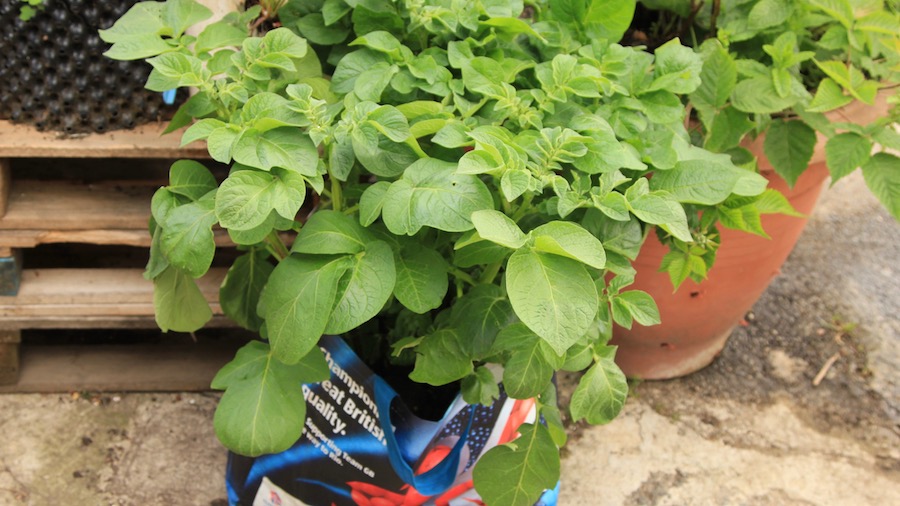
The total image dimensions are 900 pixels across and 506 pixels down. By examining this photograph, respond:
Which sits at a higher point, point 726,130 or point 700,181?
point 700,181

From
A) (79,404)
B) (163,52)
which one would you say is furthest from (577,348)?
(79,404)

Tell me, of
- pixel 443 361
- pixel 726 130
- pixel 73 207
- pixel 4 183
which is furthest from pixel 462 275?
pixel 4 183

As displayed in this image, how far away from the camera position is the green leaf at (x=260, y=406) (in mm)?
1346

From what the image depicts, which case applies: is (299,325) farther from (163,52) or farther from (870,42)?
(870,42)

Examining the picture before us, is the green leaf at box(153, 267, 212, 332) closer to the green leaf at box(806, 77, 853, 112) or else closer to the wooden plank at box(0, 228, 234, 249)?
the wooden plank at box(0, 228, 234, 249)

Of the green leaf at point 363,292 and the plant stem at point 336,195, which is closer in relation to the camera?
the green leaf at point 363,292

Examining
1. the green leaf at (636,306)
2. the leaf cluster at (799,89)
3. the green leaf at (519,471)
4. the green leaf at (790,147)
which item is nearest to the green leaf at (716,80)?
the leaf cluster at (799,89)

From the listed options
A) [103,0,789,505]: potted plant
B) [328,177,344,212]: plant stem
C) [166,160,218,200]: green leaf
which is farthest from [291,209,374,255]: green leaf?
[166,160,218,200]: green leaf

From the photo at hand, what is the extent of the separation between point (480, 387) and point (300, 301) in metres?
0.37

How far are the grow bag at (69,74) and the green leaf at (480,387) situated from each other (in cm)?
89

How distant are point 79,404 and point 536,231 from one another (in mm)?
1424

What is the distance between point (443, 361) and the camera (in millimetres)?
1344

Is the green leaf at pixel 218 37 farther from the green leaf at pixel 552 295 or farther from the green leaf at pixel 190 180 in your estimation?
the green leaf at pixel 552 295

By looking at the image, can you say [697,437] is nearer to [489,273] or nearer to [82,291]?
[489,273]
